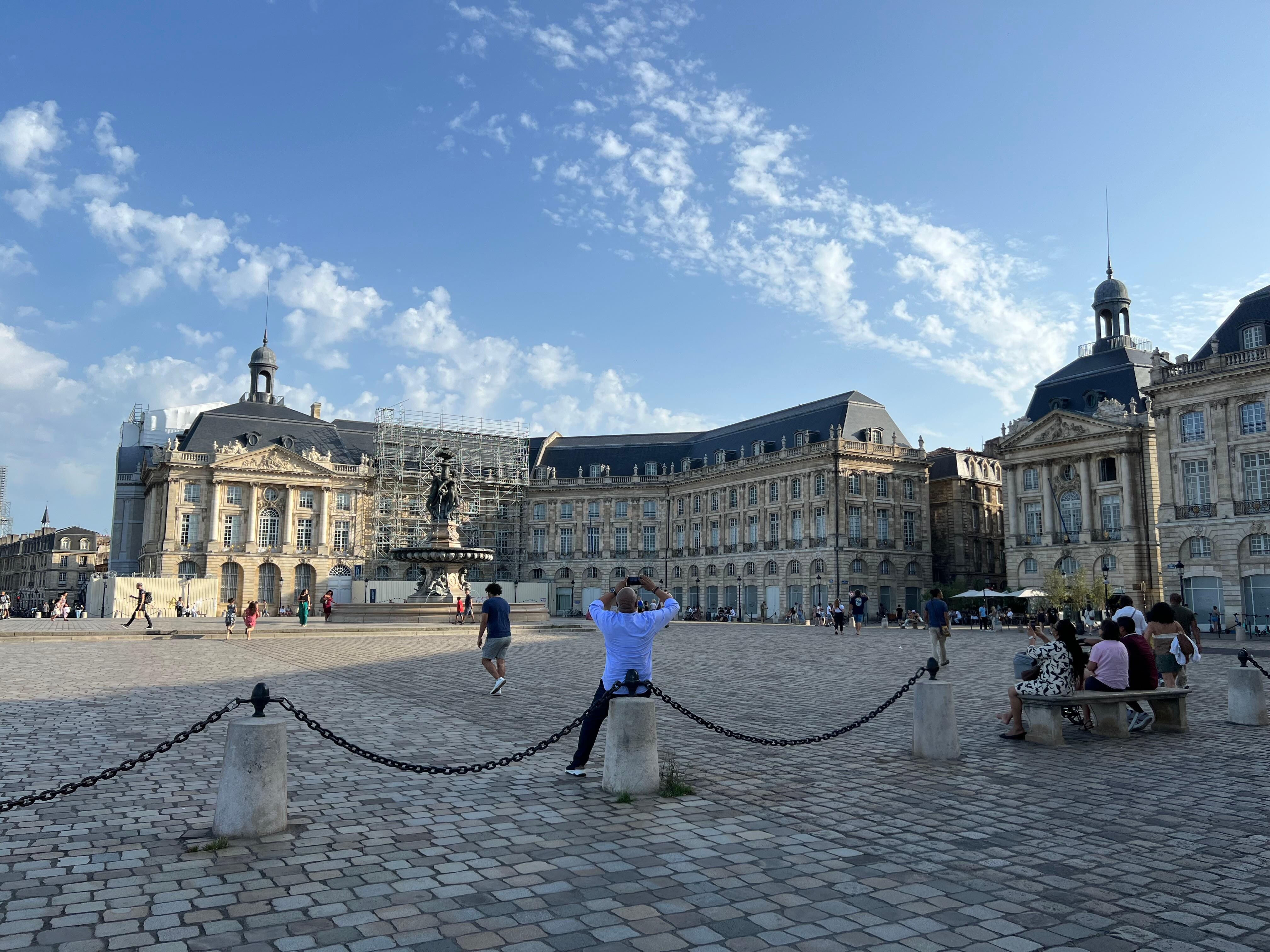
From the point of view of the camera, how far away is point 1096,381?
56.4 metres

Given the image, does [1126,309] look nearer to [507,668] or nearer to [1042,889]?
[507,668]

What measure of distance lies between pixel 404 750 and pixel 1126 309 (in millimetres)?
63962

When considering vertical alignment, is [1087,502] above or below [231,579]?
above

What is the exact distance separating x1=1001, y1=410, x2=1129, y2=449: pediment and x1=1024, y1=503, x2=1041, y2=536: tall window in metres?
3.71

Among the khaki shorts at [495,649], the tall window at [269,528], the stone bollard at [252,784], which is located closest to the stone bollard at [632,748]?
the stone bollard at [252,784]

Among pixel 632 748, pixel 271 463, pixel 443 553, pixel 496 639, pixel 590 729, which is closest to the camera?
pixel 632 748

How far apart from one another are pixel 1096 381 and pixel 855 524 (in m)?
17.2

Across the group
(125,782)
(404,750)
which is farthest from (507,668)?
(125,782)

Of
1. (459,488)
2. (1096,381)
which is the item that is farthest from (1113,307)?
(459,488)

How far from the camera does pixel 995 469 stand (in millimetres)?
74688

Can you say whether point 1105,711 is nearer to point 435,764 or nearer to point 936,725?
point 936,725

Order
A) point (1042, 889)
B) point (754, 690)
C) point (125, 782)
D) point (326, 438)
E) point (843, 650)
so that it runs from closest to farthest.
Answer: point (1042, 889), point (125, 782), point (754, 690), point (843, 650), point (326, 438)

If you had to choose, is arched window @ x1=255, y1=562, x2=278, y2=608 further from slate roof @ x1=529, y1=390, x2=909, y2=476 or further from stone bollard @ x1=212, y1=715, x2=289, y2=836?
stone bollard @ x1=212, y1=715, x2=289, y2=836

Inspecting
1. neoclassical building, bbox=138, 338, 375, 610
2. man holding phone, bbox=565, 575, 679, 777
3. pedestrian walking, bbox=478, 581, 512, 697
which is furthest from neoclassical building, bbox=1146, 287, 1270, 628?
neoclassical building, bbox=138, 338, 375, 610
